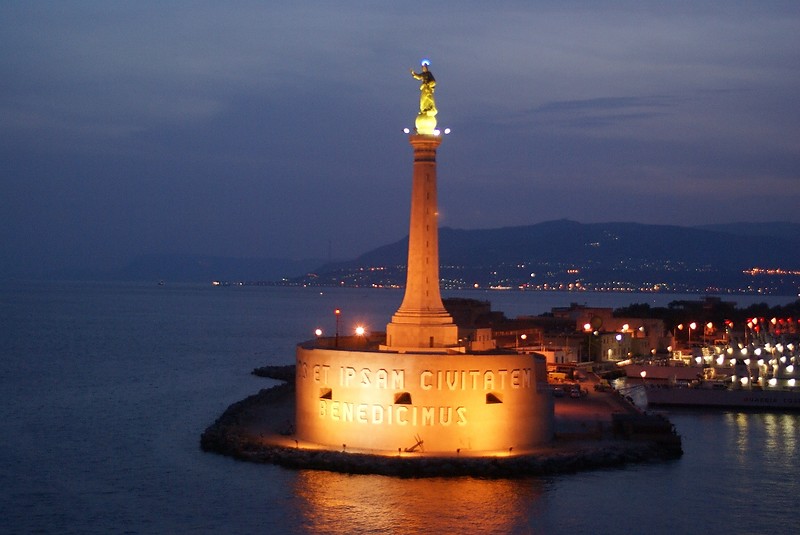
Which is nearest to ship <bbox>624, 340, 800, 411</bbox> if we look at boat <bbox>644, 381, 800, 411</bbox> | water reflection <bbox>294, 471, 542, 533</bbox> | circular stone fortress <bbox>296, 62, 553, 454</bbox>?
boat <bbox>644, 381, 800, 411</bbox>

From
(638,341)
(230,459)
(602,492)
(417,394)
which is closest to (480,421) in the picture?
(417,394)

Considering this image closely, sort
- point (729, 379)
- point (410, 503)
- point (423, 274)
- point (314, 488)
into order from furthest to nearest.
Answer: point (729, 379) < point (423, 274) < point (314, 488) < point (410, 503)

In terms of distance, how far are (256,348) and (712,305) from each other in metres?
35.6

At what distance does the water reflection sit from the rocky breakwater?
43 cm

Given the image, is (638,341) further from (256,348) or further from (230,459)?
(230,459)

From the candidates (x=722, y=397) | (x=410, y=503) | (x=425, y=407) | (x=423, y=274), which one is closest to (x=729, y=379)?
(x=722, y=397)

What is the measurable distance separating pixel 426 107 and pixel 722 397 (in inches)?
824

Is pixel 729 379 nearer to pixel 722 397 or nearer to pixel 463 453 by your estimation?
pixel 722 397

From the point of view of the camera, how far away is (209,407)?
4619 centimetres

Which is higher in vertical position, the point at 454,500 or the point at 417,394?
the point at 417,394

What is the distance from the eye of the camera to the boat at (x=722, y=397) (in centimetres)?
4706

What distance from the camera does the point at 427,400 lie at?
30.4 metres

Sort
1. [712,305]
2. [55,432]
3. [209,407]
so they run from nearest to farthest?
[55,432] → [209,407] → [712,305]

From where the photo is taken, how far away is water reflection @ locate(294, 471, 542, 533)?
25.6 meters
